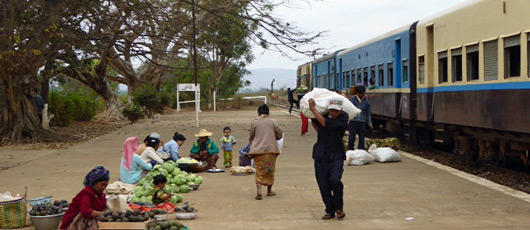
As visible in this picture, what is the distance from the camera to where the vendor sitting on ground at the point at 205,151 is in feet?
46.2

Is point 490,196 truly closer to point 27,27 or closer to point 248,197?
point 248,197

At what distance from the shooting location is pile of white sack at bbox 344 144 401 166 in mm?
14711

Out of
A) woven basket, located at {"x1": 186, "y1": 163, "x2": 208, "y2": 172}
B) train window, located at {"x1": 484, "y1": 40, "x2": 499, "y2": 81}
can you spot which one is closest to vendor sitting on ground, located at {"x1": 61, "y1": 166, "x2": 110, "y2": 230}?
woven basket, located at {"x1": 186, "y1": 163, "x2": 208, "y2": 172}

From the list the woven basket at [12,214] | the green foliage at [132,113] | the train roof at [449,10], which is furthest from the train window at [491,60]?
the green foliage at [132,113]

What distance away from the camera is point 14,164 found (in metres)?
16.3

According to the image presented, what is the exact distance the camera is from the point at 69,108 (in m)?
32.4

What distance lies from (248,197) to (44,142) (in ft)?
44.6

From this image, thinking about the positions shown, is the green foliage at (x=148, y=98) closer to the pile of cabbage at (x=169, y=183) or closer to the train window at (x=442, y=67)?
the train window at (x=442, y=67)

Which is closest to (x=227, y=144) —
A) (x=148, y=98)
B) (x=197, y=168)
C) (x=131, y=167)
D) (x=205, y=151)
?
(x=205, y=151)

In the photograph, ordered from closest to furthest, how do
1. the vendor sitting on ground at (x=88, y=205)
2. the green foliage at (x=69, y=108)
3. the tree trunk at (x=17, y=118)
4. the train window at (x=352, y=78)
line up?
the vendor sitting on ground at (x=88, y=205), the tree trunk at (x=17, y=118), the train window at (x=352, y=78), the green foliage at (x=69, y=108)

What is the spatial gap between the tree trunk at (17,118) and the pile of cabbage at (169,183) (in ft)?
38.3

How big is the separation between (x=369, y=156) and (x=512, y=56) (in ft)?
13.4

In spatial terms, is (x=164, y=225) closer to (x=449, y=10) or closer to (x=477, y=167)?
(x=477, y=167)

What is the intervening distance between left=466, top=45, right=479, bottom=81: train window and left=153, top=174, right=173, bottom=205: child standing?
664 centimetres
